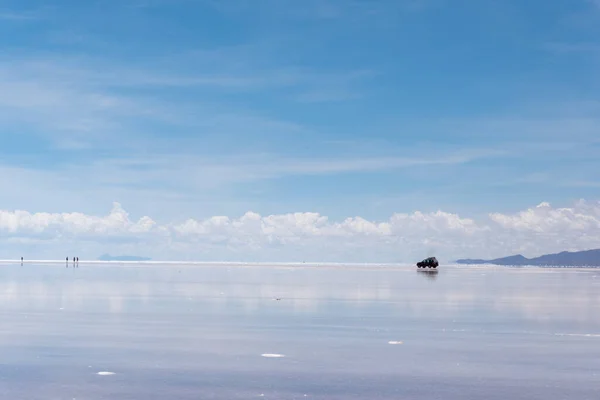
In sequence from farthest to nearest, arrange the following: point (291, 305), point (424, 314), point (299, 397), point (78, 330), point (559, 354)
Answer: point (291, 305) < point (424, 314) < point (78, 330) < point (559, 354) < point (299, 397)

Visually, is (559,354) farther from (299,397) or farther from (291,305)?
(291,305)

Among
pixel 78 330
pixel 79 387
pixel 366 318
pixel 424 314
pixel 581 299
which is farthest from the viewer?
pixel 581 299

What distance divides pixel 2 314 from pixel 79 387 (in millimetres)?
20328

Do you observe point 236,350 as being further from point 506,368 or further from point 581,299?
point 581,299

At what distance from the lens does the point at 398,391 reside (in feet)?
55.5

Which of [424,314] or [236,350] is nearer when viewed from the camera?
[236,350]

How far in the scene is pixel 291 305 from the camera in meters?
43.0

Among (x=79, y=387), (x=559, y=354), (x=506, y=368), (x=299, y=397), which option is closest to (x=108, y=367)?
(x=79, y=387)

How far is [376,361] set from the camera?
843 inches

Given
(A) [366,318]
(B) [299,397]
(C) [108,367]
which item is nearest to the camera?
(B) [299,397]

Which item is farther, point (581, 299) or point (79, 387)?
point (581, 299)

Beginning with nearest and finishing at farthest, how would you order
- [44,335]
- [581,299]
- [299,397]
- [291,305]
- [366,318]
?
[299,397] < [44,335] < [366,318] < [291,305] < [581,299]

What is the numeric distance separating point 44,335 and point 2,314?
9.67 m

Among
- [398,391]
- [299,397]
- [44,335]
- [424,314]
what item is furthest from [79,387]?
[424,314]
